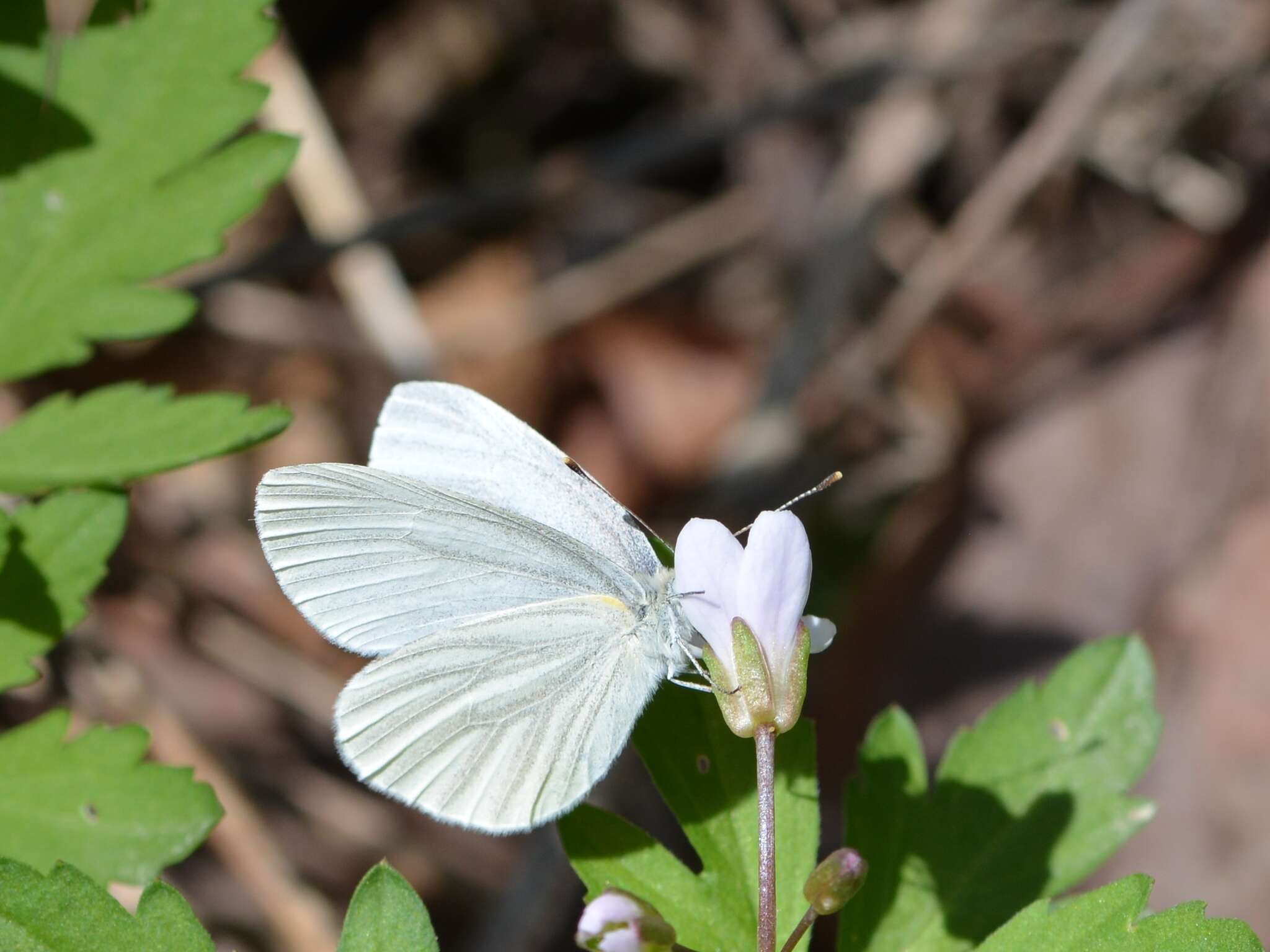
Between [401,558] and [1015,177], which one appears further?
[1015,177]

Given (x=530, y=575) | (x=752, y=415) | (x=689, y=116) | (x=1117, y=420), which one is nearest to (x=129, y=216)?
(x=530, y=575)

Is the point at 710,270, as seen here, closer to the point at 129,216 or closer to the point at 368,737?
the point at 129,216

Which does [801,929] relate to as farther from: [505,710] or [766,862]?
[505,710]

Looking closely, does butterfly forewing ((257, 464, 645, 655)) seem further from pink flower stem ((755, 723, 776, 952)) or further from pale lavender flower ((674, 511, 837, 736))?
pink flower stem ((755, 723, 776, 952))

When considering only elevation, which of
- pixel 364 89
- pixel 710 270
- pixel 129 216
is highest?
pixel 129 216

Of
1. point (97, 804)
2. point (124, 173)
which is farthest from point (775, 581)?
point (124, 173)

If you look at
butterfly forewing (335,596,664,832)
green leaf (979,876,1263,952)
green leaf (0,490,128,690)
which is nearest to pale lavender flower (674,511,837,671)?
butterfly forewing (335,596,664,832)
